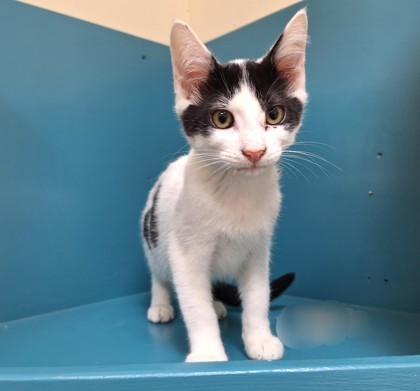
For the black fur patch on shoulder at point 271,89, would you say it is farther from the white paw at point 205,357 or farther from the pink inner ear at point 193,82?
the white paw at point 205,357

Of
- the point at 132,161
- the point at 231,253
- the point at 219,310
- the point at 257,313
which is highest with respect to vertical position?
the point at 132,161

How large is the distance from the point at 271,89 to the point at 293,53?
0.12m

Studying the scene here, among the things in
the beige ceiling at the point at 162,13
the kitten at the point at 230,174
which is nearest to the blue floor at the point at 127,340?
the kitten at the point at 230,174

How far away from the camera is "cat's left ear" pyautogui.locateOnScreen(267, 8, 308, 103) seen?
0.92m

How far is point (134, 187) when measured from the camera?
164cm

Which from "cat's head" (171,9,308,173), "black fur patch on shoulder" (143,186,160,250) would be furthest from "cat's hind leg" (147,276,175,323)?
"cat's head" (171,9,308,173)

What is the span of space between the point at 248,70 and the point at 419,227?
745 mm

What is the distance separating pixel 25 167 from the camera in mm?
1334

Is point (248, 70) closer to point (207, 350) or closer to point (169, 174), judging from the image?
point (169, 174)

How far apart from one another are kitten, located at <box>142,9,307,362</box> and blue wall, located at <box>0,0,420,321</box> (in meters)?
0.42

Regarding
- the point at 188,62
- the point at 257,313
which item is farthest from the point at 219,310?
the point at 188,62

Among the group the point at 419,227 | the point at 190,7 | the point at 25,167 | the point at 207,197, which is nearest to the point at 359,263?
the point at 419,227

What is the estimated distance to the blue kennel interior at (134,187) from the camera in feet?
3.97

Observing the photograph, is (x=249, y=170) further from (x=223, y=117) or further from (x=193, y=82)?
(x=193, y=82)
